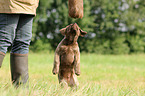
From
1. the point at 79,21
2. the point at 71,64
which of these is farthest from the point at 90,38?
the point at 71,64

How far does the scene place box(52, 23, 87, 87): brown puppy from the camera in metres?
3.42

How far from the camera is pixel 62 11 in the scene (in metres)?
20.7

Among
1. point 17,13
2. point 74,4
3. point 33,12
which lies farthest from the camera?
point 74,4

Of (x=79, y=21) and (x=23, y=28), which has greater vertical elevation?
(x=79, y=21)

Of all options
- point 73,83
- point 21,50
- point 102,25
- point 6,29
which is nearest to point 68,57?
point 73,83

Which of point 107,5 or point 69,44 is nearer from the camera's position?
point 69,44

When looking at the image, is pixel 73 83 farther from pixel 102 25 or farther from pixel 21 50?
pixel 102 25

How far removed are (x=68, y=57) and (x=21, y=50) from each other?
97 centimetres

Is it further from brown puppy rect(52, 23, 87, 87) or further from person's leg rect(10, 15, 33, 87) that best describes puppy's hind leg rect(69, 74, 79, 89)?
person's leg rect(10, 15, 33, 87)

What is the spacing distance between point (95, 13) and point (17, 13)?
21.5m

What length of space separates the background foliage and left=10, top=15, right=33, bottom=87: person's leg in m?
17.3

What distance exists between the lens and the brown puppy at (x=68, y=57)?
11.2ft

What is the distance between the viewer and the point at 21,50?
9.29ft

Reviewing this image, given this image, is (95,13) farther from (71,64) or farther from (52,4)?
(71,64)
